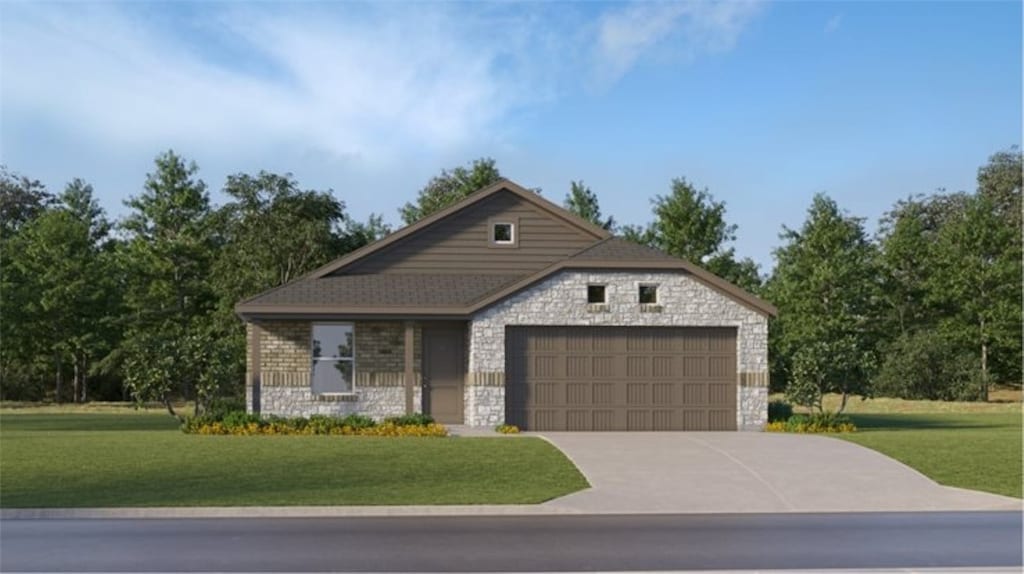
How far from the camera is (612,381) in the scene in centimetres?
2759

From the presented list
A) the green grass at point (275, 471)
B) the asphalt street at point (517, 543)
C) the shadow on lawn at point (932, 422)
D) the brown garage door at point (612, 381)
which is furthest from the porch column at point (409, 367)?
the asphalt street at point (517, 543)

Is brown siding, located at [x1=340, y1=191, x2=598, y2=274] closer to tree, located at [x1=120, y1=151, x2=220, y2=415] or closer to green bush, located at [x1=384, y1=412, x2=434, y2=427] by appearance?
green bush, located at [x1=384, y1=412, x2=434, y2=427]

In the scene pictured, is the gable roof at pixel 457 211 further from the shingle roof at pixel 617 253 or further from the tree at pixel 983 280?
the tree at pixel 983 280

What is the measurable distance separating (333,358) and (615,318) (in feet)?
23.6

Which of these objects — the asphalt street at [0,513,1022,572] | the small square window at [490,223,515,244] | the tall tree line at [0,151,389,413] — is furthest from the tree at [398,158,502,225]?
the asphalt street at [0,513,1022,572]

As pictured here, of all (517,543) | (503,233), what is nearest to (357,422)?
(503,233)

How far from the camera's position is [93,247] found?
59.0 metres

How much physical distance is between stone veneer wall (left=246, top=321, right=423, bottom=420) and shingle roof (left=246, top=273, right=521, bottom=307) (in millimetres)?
804

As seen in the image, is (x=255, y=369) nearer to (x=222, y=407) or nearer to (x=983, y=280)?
(x=222, y=407)

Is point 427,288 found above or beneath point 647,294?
above

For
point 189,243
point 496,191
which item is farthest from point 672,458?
point 189,243

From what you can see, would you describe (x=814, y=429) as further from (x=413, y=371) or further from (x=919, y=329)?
(x=919, y=329)

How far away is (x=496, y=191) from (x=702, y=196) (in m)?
19.4

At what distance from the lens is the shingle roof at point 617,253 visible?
27.7 m
